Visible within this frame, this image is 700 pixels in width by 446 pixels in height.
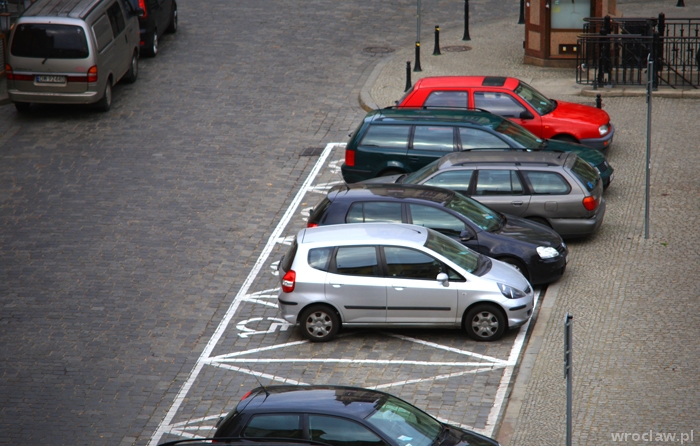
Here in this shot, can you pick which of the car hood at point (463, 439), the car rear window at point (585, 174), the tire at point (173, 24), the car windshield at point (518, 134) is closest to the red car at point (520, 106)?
the car windshield at point (518, 134)

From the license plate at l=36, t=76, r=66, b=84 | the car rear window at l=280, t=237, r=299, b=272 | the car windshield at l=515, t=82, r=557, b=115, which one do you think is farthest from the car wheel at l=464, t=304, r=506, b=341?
the license plate at l=36, t=76, r=66, b=84

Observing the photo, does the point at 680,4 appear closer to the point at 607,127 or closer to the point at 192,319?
the point at 607,127

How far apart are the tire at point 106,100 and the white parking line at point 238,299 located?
18.9 ft

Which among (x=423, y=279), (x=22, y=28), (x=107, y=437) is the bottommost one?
(x=107, y=437)

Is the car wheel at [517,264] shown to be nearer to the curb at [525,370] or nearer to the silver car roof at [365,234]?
the curb at [525,370]

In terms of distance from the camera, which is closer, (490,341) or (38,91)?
(490,341)

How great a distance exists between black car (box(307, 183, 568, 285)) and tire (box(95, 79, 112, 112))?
9887 millimetres

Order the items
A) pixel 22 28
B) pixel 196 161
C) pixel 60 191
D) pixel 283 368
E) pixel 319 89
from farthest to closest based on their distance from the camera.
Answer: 1. pixel 319 89
2. pixel 22 28
3. pixel 196 161
4. pixel 60 191
5. pixel 283 368

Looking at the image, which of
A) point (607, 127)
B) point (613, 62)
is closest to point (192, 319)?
Answer: point (607, 127)

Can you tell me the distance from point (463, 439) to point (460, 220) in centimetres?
567

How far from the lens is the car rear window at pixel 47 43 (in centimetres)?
2222

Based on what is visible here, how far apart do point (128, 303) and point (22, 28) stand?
1027 centimetres

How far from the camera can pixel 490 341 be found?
1320 cm

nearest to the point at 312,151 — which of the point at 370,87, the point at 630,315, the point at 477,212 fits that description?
Answer: the point at 370,87
